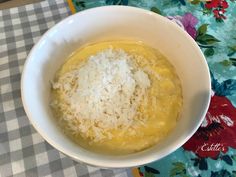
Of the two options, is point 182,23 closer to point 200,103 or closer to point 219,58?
point 219,58

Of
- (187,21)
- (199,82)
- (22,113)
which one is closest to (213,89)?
(199,82)

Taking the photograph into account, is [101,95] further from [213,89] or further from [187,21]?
[187,21]

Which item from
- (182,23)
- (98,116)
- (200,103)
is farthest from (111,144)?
(182,23)

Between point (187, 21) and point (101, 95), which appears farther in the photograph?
point (187, 21)

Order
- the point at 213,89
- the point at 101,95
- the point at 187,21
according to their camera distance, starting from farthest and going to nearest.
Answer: the point at 187,21
the point at 213,89
the point at 101,95

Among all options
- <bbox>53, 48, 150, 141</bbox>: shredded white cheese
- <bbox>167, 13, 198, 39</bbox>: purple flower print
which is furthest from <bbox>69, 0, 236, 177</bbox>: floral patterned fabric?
<bbox>53, 48, 150, 141</bbox>: shredded white cheese

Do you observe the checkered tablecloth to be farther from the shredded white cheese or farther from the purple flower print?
the purple flower print
